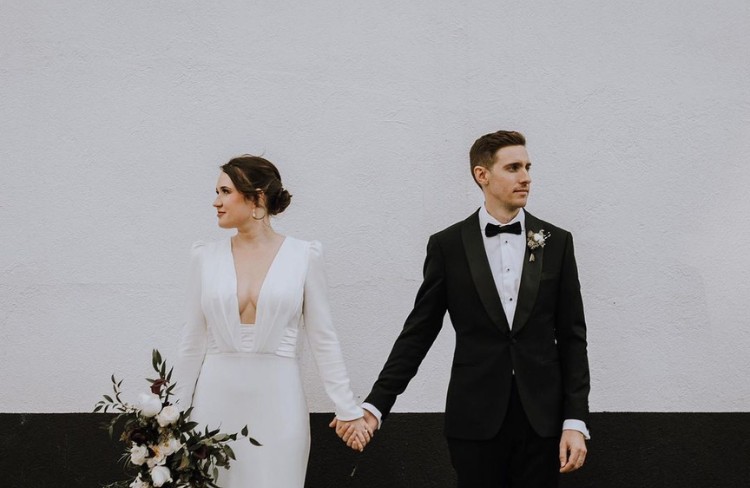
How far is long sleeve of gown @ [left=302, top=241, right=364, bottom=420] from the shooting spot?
339 cm

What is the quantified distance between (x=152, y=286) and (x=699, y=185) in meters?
2.78

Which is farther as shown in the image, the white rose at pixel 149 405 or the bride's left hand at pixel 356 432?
the bride's left hand at pixel 356 432

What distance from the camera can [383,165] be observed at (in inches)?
168

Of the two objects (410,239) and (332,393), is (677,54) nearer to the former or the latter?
(410,239)

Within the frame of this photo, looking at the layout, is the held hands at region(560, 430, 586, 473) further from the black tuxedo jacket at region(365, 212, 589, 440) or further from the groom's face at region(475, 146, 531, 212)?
the groom's face at region(475, 146, 531, 212)

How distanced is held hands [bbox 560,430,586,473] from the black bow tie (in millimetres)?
751

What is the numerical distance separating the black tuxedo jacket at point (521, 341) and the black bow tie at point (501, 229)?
0.04 metres

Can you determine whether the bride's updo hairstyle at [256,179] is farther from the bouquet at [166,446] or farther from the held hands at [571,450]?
the held hands at [571,450]

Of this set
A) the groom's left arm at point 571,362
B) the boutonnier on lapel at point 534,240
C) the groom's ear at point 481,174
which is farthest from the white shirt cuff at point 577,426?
the groom's ear at point 481,174

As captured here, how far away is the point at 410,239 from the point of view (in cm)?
425

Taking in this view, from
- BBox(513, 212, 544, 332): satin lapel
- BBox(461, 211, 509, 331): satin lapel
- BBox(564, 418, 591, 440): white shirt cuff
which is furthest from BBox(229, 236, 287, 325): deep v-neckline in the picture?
BBox(564, 418, 591, 440): white shirt cuff

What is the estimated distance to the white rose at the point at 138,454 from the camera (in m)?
2.92

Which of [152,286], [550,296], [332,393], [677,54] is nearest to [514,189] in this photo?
[550,296]

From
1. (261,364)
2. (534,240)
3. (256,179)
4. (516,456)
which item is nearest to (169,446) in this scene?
(261,364)
